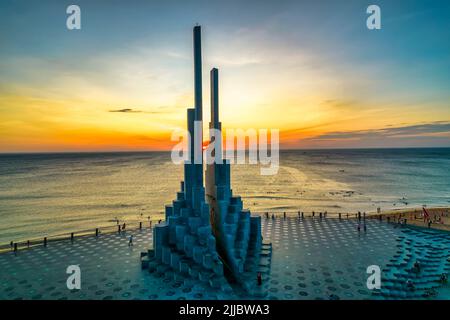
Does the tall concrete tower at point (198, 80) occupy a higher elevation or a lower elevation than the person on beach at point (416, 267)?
higher

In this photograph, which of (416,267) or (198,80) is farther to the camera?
(198,80)

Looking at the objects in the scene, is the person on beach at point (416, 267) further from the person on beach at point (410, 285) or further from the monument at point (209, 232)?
the monument at point (209, 232)

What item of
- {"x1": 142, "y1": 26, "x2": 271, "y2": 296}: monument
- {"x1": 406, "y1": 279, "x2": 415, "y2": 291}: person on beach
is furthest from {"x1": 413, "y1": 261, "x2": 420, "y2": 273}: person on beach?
{"x1": 142, "y1": 26, "x2": 271, "y2": 296}: monument

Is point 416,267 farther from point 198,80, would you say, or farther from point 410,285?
point 198,80

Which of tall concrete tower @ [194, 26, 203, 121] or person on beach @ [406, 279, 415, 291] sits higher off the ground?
tall concrete tower @ [194, 26, 203, 121]

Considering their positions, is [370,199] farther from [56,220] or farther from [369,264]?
[56,220]

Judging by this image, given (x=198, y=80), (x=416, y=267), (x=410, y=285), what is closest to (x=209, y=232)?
(x=198, y=80)

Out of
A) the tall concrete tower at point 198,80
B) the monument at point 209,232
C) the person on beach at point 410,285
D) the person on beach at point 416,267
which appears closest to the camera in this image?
the person on beach at point 410,285

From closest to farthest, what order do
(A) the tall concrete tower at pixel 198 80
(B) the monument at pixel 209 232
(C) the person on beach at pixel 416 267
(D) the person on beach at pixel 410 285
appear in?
(D) the person on beach at pixel 410 285, (B) the monument at pixel 209 232, (C) the person on beach at pixel 416 267, (A) the tall concrete tower at pixel 198 80

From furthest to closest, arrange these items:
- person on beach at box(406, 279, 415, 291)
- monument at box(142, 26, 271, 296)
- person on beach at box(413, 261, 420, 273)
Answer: person on beach at box(413, 261, 420, 273)
monument at box(142, 26, 271, 296)
person on beach at box(406, 279, 415, 291)

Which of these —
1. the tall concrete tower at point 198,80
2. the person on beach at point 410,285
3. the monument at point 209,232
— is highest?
the tall concrete tower at point 198,80

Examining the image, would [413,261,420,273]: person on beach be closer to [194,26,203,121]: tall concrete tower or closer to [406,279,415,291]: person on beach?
[406,279,415,291]: person on beach

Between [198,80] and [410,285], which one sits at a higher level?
[198,80]

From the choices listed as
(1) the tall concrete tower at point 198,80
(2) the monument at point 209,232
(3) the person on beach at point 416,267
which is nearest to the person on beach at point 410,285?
(3) the person on beach at point 416,267
